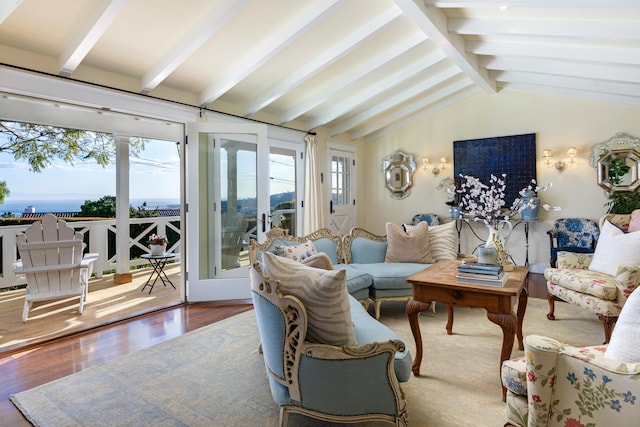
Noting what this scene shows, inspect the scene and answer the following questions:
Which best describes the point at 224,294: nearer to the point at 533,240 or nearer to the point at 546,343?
the point at 546,343

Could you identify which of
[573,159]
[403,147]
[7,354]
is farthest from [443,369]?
[403,147]

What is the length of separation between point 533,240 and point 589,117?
6.58 feet

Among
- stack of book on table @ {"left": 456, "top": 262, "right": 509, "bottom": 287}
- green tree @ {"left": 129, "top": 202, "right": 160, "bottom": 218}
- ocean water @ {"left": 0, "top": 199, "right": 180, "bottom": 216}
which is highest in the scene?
ocean water @ {"left": 0, "top": 199, "right": 180, "bottom": 216}

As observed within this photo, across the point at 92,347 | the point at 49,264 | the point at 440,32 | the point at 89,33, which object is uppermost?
the point at 440,32

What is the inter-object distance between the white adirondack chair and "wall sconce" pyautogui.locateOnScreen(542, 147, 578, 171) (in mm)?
6543

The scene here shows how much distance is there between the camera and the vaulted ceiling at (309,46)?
9.11 feet

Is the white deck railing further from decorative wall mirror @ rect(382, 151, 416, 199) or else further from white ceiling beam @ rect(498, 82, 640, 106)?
white ceiling beam @ rect(498, 82, 640, 106)

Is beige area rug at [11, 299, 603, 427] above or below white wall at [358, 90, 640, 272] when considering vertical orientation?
below

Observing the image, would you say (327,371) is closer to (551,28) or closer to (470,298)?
(470,298)

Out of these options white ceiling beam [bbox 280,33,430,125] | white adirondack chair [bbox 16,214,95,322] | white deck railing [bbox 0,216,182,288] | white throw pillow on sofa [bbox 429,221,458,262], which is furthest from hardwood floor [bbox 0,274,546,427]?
white ceiling beam [bbox 280,33,430,125]

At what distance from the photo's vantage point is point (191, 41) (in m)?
3.05

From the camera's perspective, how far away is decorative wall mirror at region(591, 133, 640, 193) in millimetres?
5043

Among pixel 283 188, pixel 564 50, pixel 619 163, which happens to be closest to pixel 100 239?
pixel 283 188

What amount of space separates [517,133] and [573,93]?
0.89 m
